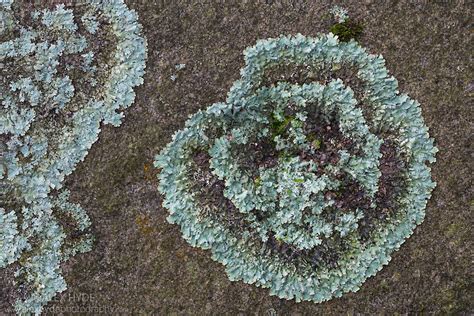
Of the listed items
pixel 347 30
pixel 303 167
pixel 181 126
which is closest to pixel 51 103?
pixel 181 126

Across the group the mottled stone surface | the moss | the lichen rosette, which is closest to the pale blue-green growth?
the mottled stone surface

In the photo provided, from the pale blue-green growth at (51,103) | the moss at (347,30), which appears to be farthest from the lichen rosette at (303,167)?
the pale blue-green growth at (51,103)

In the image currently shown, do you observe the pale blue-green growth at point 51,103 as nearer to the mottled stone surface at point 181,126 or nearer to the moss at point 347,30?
the mottled stone surface at point 181,126

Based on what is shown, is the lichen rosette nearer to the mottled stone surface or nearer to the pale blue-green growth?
the mottled stone surface

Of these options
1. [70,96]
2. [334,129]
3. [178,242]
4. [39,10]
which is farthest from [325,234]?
[39,10]

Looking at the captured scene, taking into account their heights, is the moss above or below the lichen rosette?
above

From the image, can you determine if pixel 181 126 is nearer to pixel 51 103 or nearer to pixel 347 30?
pixel 51 103
